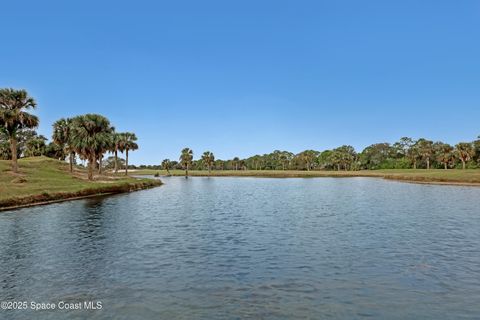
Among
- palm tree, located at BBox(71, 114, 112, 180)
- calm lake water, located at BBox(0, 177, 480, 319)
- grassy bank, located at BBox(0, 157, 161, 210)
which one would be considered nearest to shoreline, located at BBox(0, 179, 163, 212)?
grassy bank, located at BBox(0, 157, 161, 210)

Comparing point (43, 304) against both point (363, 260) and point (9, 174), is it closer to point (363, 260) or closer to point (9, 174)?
point (363, 260)

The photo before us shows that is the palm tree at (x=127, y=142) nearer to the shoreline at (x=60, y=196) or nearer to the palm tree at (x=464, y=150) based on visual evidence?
the shoreline at (x=60, y=196)

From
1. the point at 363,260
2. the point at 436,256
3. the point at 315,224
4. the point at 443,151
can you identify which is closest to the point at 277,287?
the point at 363,260

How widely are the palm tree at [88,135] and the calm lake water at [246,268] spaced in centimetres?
5370

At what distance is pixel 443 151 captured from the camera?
183125 millimetres

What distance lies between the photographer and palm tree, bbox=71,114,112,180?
279ft

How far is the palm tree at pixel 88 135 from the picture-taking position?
85.1m

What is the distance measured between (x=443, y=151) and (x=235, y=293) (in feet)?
654

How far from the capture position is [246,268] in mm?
18359

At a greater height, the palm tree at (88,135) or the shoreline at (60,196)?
the palm tree at (88,135)

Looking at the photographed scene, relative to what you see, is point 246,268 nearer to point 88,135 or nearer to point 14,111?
point 14,111

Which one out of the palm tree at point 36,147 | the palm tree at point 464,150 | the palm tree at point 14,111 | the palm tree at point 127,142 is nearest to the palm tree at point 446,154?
the palm tree at point 464,150

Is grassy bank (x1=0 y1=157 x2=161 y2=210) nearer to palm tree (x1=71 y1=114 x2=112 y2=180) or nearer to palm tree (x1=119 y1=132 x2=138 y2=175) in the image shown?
palm tree (x1=71 y1=114 x2=112 y2=180)

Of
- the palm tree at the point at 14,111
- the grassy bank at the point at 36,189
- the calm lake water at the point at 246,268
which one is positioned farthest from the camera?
the palm tree at the point at 14,111
